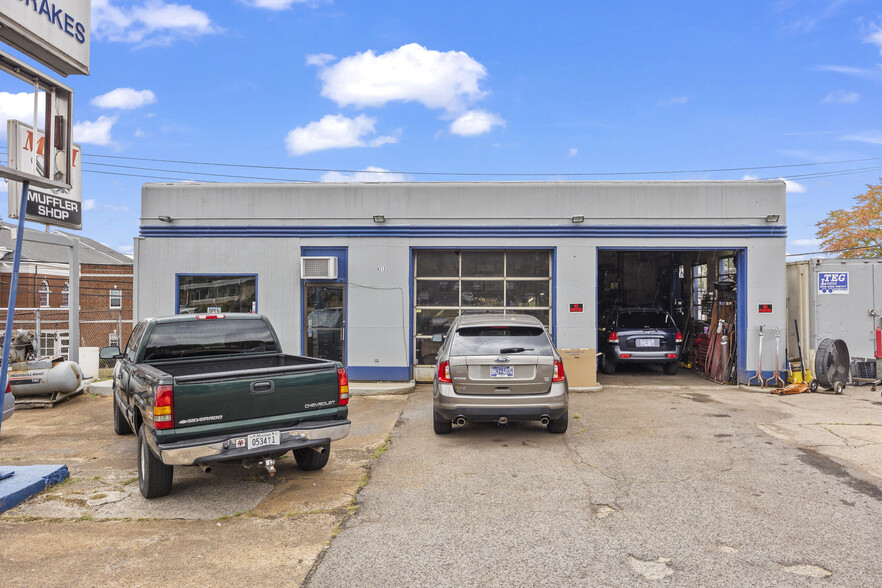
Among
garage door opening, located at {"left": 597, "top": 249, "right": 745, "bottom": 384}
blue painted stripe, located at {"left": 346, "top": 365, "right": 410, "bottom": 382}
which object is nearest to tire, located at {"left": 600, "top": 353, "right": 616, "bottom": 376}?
garage door opening, located at {"left": 597, "top": 249, "right": 745, "bottom": 384}

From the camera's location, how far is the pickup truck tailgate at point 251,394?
16.9 feet

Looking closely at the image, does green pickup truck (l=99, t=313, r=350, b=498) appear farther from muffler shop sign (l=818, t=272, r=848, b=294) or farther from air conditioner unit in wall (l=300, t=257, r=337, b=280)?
muffler shop sign (l=818, t=272, r=848, b=294)

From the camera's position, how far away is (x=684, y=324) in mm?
16688

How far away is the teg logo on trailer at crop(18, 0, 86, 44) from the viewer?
589 centimetres

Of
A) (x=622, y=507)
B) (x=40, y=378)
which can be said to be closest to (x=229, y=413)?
(x=622, y=507)

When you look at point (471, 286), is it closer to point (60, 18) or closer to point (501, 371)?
point (501, 371)

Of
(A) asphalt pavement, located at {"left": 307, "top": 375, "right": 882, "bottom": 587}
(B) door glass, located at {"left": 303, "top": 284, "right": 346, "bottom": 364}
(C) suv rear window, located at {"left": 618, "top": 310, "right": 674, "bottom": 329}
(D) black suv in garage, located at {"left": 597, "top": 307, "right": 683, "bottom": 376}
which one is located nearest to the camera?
(A) asphalt pavement, located at {"left": 307, "top": 375, "right": 882, "bottom": 587}

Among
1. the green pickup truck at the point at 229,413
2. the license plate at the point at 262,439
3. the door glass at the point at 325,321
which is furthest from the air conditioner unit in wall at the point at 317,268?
the license plate at the point at 262,439

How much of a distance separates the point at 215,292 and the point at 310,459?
7694 mm

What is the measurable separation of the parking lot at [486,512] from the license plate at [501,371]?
91 centimetres

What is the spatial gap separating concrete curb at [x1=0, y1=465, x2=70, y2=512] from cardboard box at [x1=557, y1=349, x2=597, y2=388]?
8.73 metres

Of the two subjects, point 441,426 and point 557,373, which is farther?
point 441,426

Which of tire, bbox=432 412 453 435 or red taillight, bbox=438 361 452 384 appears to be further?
tire, bbox=432 412 453 435

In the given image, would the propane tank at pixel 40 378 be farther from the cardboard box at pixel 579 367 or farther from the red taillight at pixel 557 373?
the cardboard box at pixel 579 367
